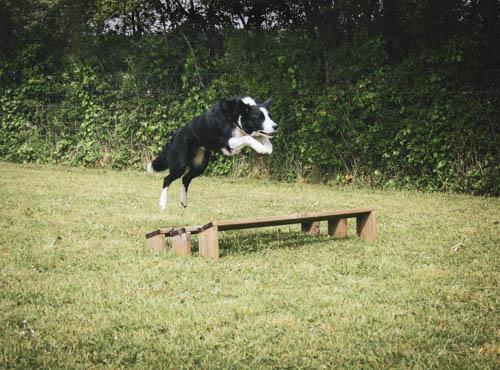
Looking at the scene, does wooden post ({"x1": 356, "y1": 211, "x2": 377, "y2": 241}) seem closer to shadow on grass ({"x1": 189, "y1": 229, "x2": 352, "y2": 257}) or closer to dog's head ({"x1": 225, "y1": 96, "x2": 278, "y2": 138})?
shadow on grass ({"x1": 189, "y1": 229, "x2": 352, "y2": 257})

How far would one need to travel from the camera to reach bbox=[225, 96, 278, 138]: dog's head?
20.2ft

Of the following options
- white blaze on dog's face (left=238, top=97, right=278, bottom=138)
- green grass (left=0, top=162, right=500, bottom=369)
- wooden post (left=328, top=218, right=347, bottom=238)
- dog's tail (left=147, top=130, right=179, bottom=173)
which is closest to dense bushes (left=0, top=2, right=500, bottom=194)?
green grass (left=0, top=162, right=500, bottom=369)

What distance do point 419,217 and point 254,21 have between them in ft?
26.2

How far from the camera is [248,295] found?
4.12 m

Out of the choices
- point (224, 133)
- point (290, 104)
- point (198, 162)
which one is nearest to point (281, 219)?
point (224, 133)

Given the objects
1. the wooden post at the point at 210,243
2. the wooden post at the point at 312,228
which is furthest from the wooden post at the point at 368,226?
the wooden post at the point at 210,243

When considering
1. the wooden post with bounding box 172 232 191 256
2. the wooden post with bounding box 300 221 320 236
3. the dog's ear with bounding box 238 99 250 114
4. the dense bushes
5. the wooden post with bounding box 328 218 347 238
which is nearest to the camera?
the wooden post with bounding box 172 232 191 256

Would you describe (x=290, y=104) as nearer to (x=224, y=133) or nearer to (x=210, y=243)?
(x=224, y=133)

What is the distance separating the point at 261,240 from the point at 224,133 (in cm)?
128

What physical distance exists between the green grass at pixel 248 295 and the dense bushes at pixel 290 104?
273 cm

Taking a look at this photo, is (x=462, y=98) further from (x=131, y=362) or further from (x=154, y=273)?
(x=131, y=362)

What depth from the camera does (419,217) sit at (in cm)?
784

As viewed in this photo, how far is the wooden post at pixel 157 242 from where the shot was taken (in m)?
5.58

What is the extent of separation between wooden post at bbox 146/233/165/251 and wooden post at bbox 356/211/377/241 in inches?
88.8
